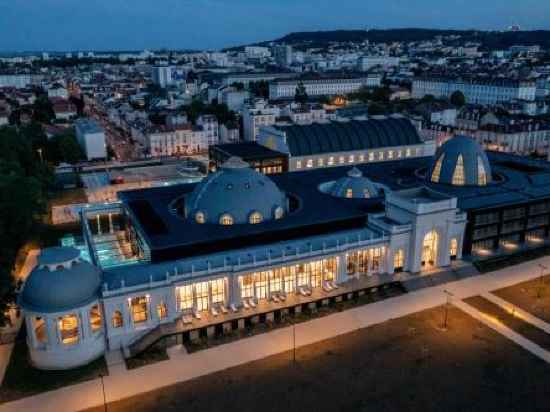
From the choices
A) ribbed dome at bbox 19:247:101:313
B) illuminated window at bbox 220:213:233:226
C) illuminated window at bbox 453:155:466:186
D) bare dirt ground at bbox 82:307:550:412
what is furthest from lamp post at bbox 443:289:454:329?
ribbed dome at bbox 19:247:101:313

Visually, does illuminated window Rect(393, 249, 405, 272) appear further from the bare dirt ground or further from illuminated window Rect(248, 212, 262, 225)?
illuminated window Rect(248, 212, 262, 225)

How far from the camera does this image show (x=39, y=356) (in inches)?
2132

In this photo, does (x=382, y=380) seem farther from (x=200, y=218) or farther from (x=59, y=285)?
(x=200, y=218)

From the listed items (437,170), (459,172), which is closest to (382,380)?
(459,172)

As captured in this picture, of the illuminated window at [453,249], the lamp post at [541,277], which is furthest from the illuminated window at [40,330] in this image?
the lamp post at [541,277]

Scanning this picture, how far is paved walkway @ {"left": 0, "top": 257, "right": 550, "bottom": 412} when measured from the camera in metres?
49.2

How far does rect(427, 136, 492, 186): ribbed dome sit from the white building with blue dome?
20 cm

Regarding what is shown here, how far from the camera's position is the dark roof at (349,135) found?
5025 inches

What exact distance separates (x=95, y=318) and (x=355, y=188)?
48.3 m

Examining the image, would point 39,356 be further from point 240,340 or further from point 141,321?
point 240,340

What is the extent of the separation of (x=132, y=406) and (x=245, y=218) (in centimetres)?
3257

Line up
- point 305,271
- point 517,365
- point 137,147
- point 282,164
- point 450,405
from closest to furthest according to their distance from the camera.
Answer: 1. point 450,405
2. point 517,365
3. point 305,271
4. point 282,164
5. point 137,147

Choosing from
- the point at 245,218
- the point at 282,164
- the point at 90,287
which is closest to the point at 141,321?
the point at 90,287

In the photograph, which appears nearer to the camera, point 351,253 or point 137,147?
point 351,253
